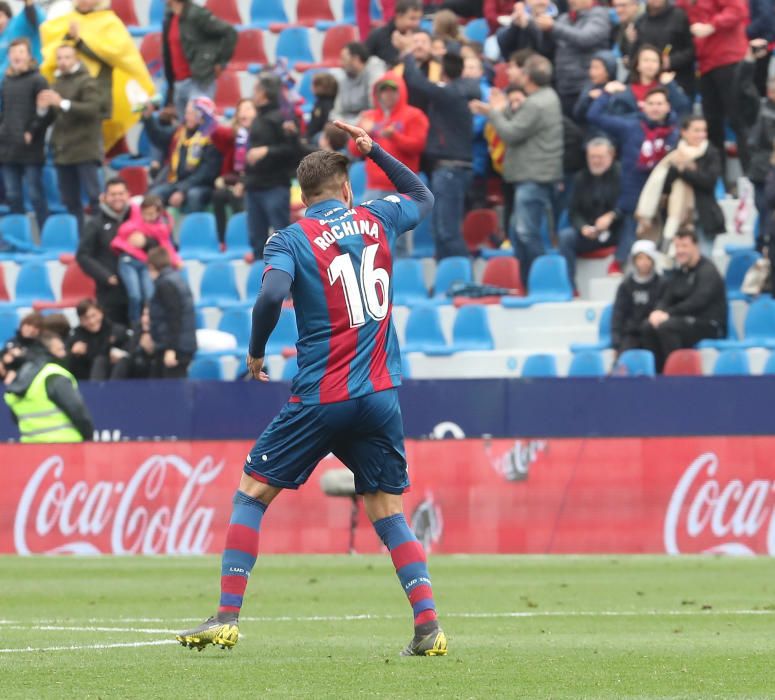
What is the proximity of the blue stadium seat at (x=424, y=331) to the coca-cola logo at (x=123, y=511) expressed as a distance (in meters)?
3.86

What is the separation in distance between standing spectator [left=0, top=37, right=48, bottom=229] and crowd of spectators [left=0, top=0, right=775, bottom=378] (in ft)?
6.56

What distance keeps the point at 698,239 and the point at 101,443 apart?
615 centimetres

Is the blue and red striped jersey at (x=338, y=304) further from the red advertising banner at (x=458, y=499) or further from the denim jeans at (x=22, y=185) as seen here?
the denim jeans at (x=22, y=185)

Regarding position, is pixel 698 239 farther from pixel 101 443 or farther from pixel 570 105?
pixel 101 443

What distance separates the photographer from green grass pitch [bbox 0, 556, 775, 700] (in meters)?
7.18

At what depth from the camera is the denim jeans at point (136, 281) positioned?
20.7m

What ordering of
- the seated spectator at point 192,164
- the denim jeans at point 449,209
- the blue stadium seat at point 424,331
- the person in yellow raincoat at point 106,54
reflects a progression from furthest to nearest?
the person in yellow raincoat at point 106,54
the seated spectator at point 192,164
the blue stadium seat at point 424,331
the denim jeans at point 449,209

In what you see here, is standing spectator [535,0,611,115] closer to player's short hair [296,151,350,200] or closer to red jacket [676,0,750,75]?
red jacket [676,0,750,75]

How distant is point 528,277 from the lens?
2028 cm

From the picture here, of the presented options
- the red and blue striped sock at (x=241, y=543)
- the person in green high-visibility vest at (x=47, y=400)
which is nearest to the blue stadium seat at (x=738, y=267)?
the person in green high-visibility vest at (x=47, y=400)

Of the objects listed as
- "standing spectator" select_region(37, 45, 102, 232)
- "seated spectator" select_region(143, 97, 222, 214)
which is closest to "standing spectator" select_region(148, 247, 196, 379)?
"seated spectator" select_region(143, 97, 222, 214)

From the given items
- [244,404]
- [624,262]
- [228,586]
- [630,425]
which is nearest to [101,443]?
[244,404]

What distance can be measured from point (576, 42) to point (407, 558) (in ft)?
42.4

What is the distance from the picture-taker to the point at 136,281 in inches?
816
